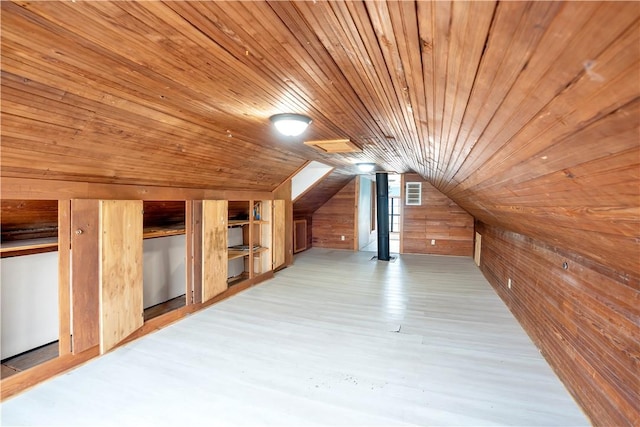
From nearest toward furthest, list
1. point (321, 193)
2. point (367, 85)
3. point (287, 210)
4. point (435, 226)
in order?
point (367, 85) → point (287, 210) → point (321, 193) → point (435, 226)

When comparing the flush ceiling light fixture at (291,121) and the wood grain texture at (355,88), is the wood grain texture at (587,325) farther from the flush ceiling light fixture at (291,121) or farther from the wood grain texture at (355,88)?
the flush ceiling light fixture at (291,121)

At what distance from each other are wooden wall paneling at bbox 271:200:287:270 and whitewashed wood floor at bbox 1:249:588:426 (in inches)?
58.5

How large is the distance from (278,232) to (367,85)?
4.18 metres

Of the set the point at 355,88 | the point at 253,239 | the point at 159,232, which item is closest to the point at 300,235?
the point at 253,239

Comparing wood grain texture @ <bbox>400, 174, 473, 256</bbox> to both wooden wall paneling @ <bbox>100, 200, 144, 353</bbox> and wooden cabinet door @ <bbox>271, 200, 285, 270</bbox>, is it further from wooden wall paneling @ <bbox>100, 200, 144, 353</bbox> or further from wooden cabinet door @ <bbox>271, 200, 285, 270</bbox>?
wooden wall paneling @ <bbox>100, 200, 144, 353</bbox>

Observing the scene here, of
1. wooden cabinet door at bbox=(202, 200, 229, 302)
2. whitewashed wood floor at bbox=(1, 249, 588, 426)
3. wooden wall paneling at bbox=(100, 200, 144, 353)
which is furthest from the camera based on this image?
wooden cabinet door at bbox=(202, 200, 229, 302)

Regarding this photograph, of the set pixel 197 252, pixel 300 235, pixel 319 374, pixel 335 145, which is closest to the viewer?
pixel 319 374

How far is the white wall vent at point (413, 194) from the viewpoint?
7582 mm

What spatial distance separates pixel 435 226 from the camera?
7.52m

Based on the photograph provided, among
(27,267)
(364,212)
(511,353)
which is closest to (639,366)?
(511,353)

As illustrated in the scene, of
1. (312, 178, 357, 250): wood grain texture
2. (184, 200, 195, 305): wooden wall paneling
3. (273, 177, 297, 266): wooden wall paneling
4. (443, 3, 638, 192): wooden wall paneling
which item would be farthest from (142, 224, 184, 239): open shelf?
(312, 178, 357, 250): wood grain texture

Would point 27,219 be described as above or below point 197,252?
above

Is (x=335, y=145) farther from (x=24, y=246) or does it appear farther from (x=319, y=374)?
(x=24, y=246)

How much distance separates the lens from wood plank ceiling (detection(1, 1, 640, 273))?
0.68 metres
